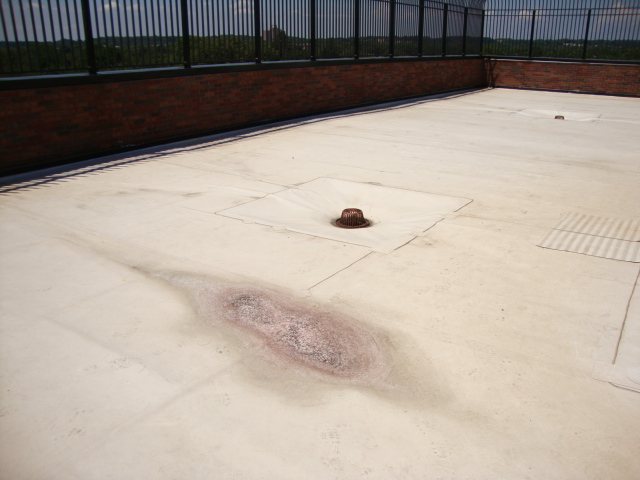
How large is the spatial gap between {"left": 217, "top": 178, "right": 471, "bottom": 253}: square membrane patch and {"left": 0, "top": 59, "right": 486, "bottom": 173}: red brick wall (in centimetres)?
339

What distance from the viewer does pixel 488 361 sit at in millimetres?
3400

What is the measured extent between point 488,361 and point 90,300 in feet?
9.18

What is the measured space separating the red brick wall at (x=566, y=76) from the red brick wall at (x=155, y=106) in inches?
Answer: 324

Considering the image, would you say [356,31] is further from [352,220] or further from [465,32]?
[352,220]

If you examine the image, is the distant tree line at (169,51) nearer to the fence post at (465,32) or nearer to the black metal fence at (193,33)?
the black metal fence at (193,33)

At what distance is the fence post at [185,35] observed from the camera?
945cm

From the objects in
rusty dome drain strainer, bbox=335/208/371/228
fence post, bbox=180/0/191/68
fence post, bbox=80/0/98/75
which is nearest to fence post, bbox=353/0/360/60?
fence post, bbox=180/0/191/68

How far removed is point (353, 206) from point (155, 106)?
445 centimetres

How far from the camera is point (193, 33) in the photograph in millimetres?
9812

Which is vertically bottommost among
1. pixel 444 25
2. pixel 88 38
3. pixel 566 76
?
pixel 566 76

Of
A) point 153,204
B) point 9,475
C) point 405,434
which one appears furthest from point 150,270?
point 405,434

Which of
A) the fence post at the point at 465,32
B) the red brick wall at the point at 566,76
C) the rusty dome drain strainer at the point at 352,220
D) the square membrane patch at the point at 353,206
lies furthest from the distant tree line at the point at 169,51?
the rusty dome drain strainer at the point at 352,220

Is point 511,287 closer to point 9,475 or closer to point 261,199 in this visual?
point 261,199


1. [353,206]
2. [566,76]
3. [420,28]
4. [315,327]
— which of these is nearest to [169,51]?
[353,206]
